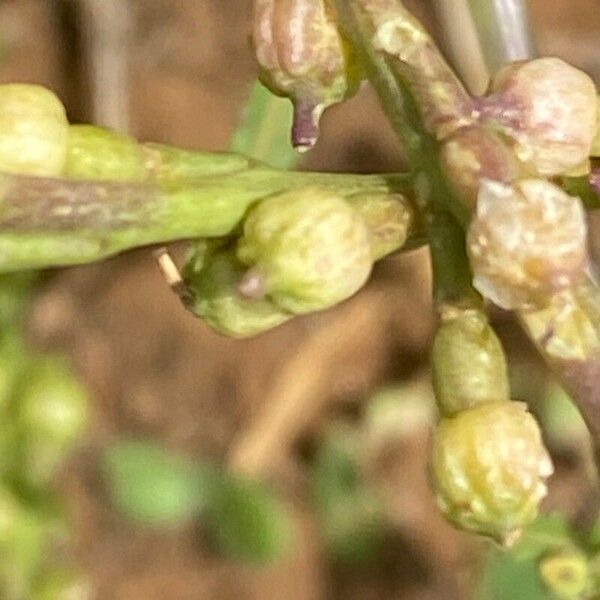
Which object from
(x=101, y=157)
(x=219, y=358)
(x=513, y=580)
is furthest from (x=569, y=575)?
(x=219, y=358)

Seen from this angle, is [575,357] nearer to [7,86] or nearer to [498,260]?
[498,260]

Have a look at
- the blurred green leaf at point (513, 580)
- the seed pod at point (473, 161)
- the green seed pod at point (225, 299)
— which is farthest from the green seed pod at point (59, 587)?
the seed pod at point (473, 161)

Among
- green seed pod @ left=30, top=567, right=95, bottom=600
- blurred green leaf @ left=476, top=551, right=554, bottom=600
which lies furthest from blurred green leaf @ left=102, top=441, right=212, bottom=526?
blurred green leaf @ left=476, top=551, right=554, bottom=600

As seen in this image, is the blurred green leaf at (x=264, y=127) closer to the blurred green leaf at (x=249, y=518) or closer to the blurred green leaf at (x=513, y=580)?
the blurred green leaf at (x=513, y=580)

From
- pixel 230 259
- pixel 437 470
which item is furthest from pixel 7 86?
pixel 437 470

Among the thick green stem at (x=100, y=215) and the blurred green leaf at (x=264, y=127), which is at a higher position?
the thick green stem at (x=100, y=215)

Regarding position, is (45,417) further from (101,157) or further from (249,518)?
(101,157)
